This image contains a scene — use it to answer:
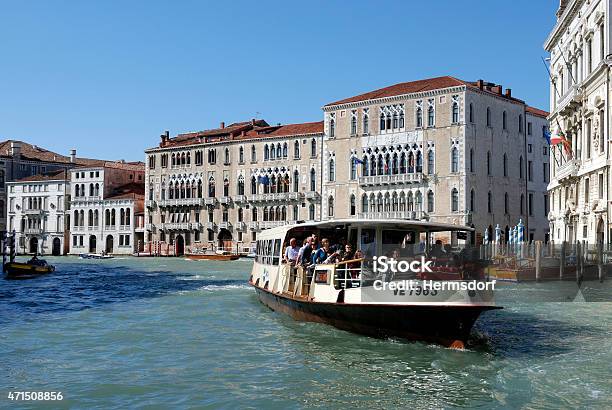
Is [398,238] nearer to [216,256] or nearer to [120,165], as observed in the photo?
[216,256]

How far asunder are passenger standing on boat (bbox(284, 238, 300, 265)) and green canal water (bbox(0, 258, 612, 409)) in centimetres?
120

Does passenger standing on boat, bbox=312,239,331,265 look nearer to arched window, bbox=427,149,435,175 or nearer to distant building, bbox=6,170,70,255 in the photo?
arched window, bbox=427,149,435,175

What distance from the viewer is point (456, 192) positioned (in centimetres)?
4547

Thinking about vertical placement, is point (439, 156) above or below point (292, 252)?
above

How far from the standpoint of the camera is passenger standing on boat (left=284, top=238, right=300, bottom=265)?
16.2 m

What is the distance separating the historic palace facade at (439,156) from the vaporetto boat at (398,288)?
101 feet

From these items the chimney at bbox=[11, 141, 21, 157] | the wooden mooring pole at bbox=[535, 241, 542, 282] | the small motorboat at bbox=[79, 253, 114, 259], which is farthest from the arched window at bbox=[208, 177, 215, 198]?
the wooden mooring pole at bbox=[535, 241, 542, 282]

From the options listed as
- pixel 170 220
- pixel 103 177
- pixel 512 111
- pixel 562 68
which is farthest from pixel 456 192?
pixel 103 177

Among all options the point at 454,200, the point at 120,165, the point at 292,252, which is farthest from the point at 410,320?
the point at 120,165

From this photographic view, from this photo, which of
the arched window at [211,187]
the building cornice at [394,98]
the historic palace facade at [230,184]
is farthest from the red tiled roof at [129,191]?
the building cornice at [394,98]

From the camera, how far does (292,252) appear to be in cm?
1630

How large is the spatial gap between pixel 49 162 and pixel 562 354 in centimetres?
6936

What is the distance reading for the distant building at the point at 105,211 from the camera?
63594 millimetres

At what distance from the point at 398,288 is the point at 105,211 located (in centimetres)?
5533
